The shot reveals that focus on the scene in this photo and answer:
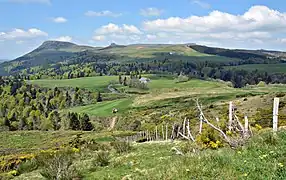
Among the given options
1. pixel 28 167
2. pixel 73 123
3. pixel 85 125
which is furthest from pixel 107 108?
pixel 28 167

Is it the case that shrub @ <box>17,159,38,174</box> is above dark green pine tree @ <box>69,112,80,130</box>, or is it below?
above

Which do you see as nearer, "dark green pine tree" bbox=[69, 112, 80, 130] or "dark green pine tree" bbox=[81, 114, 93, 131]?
"dark green pine tree" bbox=[81, 114, 93, 131]

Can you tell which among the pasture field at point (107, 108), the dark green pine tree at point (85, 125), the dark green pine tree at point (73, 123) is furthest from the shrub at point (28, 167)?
the pasture field at point (107, 108)

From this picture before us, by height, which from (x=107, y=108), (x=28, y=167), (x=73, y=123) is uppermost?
(x=28, y=167)

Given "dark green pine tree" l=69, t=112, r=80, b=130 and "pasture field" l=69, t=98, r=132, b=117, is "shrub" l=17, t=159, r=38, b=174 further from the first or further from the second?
"pasture field" l=69, t=98, r=132, b=117

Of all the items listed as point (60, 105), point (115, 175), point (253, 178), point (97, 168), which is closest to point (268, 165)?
point (253, 178)

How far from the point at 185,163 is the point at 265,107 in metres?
58.0

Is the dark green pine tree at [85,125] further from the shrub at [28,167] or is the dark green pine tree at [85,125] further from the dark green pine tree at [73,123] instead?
the shrub at [28,167]

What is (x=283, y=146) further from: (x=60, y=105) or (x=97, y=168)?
(x=60, y=105)

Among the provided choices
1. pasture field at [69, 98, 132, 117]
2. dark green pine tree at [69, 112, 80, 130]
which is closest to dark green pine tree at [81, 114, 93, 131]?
dark green pine tree at [69, 112, 80, 130]

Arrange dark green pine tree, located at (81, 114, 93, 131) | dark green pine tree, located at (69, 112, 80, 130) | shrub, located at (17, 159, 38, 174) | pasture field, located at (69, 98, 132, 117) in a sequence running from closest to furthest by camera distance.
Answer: shrub, located at (17, 159, 38, 174) < dark green pine tree, located at (81, 114, 93, 131) < dark green pine tree, located at (69, 112, 80, 130) < pasture field, located at (69, 98, 132, 117)

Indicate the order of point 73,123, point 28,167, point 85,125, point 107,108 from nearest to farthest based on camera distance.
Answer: point 28,167, point 85,125, point 73,123, point 107,108

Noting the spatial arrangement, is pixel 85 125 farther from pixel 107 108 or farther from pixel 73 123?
pixel 107 108

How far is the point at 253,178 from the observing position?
8.66m
